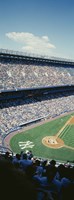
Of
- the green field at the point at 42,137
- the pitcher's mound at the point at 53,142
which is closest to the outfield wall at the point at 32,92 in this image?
the green field at the point at 42,137

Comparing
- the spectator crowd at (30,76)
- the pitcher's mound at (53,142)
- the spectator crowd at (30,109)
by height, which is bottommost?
the pitcher's mound at (53,142)

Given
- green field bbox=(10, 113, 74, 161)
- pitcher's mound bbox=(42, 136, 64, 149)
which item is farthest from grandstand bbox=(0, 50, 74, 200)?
pitcher's mound bbox=(42, 136, 64, 149)

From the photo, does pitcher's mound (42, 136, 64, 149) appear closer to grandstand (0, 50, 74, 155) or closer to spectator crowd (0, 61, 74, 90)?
grandstand (0, 50, 74, 155)

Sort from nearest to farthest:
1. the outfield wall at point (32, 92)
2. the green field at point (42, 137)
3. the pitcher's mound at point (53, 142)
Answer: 1. the green field at point (42, 137)
2. the pitcher's mound at point (53, 142)
3. the outfield wall at point (32, 92)

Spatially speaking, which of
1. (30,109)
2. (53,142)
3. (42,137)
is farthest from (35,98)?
(53,142)

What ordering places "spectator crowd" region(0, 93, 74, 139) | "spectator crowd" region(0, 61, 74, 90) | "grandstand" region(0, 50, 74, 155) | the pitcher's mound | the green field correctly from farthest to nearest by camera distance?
"spectator crowd" region(0, 61, 74, 90), "grandstand" region(0, 50, 74, 155), "spectator crowd" region(0, 93, 74, 139), the pitcher's mound, the green field

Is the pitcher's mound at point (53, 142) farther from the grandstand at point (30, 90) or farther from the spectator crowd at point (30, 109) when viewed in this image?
the spectator crowd at point (30, 109)
